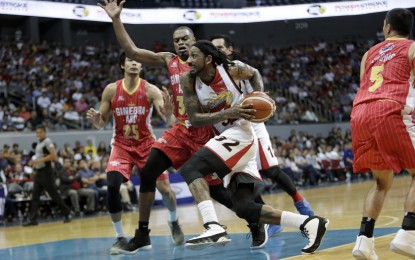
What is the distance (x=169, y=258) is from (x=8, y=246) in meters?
3.39

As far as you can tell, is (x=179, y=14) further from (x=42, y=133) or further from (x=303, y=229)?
(x=303, y=229)

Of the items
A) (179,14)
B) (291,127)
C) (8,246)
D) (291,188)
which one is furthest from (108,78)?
(291,188)

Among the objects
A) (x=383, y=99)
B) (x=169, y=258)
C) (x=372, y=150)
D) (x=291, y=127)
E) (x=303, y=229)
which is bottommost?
(x=291, y=127)

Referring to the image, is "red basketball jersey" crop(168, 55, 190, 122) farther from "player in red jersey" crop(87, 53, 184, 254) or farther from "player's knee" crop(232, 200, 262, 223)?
"player's knee" crop(232, 200, 262, 223)

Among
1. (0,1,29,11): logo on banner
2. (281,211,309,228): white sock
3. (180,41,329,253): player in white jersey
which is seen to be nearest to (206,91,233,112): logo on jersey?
(180,41,329,253): player in white jersey

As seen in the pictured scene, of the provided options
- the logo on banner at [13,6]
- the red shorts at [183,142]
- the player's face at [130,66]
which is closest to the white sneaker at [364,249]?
the red shorts at [183,142]

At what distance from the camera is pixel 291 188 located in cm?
777

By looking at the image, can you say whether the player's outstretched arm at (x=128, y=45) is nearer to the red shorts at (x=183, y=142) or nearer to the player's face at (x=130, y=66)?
the red shorts at (x=183, y=142)

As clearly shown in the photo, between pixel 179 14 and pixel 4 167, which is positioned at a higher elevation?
pixel 179 14

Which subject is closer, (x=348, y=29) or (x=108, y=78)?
(x=108, y=78)

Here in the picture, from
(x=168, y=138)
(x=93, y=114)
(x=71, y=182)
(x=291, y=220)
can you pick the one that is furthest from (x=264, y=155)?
(x=71, y=182)

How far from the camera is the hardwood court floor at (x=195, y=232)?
6.57m

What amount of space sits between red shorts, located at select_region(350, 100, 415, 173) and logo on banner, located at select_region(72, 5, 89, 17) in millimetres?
19914

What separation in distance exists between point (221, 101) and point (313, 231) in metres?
1.40
